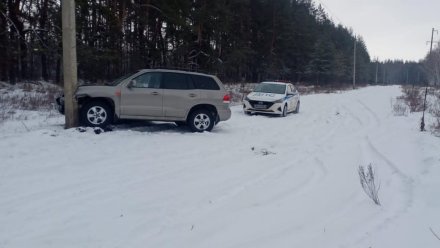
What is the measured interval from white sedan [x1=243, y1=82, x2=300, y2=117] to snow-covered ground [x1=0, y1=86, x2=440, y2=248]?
6.64 m

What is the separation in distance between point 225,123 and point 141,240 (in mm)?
10056

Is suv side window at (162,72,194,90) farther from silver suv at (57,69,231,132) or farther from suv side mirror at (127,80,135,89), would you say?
suv side mirror at (127,80,135,89)

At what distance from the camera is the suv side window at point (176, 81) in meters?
11.2

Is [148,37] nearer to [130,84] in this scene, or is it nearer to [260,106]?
[260,106]

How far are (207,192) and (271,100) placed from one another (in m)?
11.7

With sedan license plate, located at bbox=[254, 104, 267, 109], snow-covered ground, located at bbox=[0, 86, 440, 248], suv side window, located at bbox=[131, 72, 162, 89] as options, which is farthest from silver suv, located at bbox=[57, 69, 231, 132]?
sedan license plate, located at bbox=[254, 104, 267, 109]

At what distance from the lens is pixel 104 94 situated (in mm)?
10516

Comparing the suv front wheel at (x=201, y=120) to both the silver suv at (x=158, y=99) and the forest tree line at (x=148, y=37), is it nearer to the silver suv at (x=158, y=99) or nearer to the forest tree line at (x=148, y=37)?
the silver suv at (x=158, y=99)

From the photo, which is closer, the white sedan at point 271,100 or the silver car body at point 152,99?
the silver car body at point 152,99

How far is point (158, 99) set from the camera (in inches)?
435

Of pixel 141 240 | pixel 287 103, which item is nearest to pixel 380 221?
pixel 141 240

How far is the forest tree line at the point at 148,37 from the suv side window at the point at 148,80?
5.95 metres

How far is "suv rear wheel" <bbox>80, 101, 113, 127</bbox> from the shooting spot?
10.4 m

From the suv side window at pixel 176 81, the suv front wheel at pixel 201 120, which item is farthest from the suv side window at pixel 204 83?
the suv front wheel at pixel 201 120
